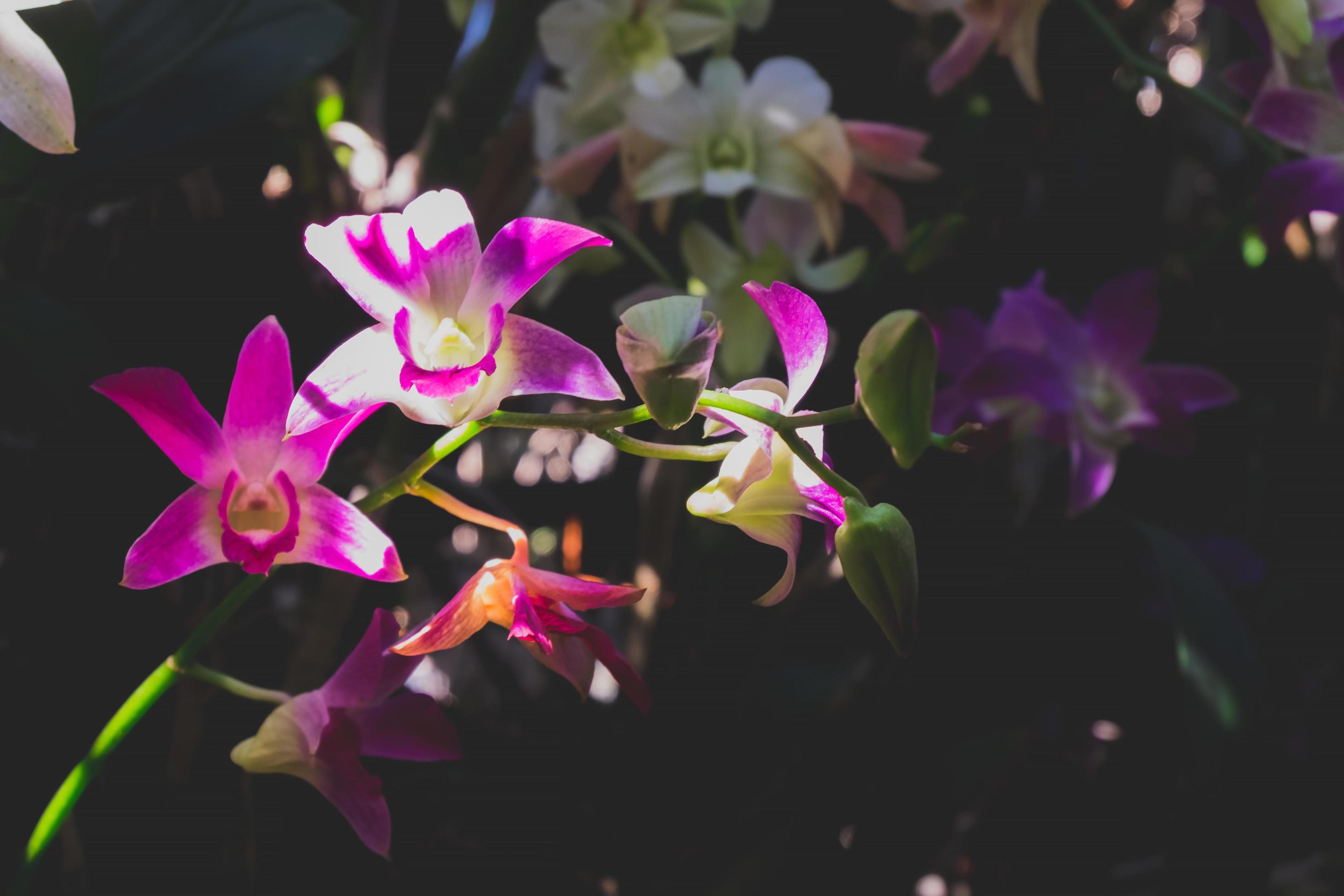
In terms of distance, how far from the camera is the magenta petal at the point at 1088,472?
52cm

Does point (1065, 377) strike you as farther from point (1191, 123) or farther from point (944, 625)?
point (1191, 123)

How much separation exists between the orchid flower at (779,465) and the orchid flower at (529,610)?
4cm

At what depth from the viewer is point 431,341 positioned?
0.87 feet

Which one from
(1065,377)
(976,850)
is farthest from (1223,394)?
(976,850)

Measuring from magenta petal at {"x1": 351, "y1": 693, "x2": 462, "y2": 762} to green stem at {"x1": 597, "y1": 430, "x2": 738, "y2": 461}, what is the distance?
0.12 meters

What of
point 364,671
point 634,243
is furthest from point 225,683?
point 634,243

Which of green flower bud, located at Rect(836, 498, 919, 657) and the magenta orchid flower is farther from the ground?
the magenta orchid flower

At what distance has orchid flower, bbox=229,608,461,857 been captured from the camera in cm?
31

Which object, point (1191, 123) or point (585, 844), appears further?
point (1191, 123)

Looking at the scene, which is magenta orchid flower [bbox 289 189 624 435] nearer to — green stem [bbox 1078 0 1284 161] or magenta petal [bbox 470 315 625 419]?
magenta petal [bbox 470 315 625 419]

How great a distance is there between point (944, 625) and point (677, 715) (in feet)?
0.61

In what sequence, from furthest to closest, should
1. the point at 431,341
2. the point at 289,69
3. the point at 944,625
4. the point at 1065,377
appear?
the point at 944,625, the point at 1065,377, the point at 289,69, the point at 431,341

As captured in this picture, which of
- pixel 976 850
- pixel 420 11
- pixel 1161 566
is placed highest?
pixel 420 11

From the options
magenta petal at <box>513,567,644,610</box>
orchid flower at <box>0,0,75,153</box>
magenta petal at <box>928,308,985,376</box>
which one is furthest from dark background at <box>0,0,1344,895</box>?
magenta petal at <box>513,567,644,610</box>
